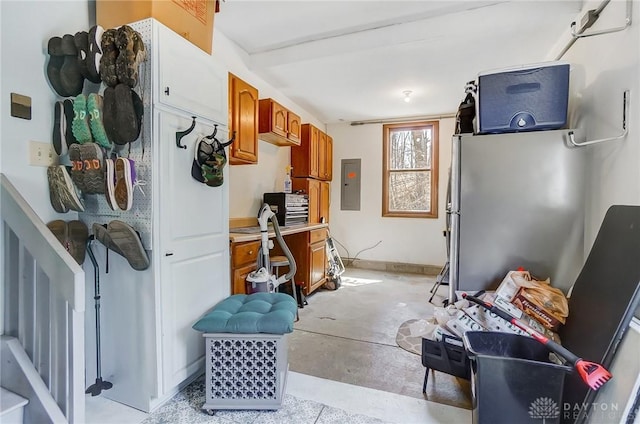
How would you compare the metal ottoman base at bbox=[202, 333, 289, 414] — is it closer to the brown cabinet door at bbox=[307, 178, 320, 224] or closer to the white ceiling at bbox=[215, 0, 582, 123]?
the white ceiling at bbox=[215, 0, 582, 123]

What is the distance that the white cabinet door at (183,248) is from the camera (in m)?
1.57

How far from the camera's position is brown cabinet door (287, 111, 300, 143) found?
11.5 feet

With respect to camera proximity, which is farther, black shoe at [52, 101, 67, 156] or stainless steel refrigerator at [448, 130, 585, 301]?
stainless steel refrigerator at [448, 130, 585, 301]

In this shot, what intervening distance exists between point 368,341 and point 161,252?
1.83 m

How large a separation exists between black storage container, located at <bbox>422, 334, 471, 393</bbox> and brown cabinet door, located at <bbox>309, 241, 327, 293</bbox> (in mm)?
1939

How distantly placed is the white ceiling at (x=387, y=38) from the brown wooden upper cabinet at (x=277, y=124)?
41 centimetres

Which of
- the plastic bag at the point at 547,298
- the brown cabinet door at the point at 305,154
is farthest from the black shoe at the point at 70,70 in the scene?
the brown cabinet door at the point at 305,154

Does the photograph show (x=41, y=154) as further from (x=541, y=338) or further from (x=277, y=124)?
(x=541, y=338)

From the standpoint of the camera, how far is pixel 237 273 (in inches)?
89.0

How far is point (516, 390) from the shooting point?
4.14 feet

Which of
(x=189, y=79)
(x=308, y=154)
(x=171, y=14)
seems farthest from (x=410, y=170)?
(x=171, y=14)

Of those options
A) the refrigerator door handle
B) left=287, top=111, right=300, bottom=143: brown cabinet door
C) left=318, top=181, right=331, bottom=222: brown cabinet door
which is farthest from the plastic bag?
left=318, top=181, right=331, bottom=222: brown cabinet door

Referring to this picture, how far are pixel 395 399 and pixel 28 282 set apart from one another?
1.96m

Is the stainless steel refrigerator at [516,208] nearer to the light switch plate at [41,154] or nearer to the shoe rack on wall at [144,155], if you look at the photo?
the shoe rack on wall at [144,155]
